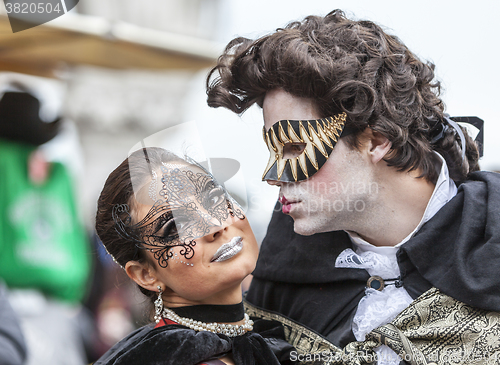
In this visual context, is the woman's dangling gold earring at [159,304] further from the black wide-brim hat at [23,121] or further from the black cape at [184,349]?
the black wide-brim hat at [23,121]

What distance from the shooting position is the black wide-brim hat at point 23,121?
1.64 meters

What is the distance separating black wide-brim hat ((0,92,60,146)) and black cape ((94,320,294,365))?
0.79 m

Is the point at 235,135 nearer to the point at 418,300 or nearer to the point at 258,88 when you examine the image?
the point at 258,88

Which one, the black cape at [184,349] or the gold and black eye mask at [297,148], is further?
the gold and black eye mask at [297,148]

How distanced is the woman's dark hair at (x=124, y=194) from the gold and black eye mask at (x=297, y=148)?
0.49 metres

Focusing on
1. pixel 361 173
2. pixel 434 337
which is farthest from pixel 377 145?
pixel 434 337

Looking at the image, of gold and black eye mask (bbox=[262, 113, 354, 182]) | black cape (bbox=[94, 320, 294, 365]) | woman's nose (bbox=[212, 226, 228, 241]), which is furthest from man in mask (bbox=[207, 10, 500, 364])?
black cape (bbox=[94, 320, 294, 365])

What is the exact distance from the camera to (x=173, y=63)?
1.63m

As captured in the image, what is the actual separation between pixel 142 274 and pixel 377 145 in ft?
3.86

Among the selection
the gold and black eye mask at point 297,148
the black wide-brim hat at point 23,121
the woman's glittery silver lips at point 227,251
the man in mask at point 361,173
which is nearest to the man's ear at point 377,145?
the man in mask at point 361,173

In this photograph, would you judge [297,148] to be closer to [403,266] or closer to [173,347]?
[403,266]

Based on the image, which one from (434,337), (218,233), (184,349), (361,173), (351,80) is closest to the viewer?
(184,349)

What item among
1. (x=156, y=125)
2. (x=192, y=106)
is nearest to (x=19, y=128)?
(x=156, y=125)

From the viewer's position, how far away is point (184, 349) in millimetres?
1566
